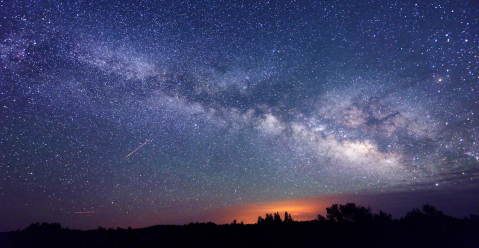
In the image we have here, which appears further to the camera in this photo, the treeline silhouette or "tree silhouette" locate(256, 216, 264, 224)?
"tree silhouette" locate(256, 216, 264, 224)

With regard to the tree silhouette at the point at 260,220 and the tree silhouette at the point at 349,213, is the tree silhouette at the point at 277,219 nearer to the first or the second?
the tree silhouette at the point at 260,220

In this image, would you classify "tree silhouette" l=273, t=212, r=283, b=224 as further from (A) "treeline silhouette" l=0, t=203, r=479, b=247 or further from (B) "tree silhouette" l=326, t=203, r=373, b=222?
(B) "tree silhouette" l=326, t=203, r=373, b=222

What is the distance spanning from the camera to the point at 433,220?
29609 millimetres

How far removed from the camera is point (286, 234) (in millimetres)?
21938

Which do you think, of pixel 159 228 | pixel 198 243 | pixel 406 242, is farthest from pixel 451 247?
pixel 159 228

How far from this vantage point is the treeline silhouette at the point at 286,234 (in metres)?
17.4

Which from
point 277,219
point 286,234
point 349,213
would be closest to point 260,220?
point 277,219

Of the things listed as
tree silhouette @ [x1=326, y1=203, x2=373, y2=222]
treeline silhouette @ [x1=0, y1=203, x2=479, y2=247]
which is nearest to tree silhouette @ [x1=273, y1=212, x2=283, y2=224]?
treeline silhouette @ [x1=0, y1=203, x2=479, y2=247]

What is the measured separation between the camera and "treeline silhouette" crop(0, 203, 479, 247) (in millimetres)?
17397

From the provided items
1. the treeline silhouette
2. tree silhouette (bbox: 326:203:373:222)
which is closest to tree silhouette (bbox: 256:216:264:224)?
the treeline silhouette

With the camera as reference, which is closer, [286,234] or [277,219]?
[286,234]

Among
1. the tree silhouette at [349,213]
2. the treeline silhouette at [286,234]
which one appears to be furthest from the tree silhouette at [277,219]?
the tree silhouette at [349,213]

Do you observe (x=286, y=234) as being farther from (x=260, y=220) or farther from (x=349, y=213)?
(x=349, y=213)

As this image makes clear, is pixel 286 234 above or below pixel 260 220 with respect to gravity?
below
